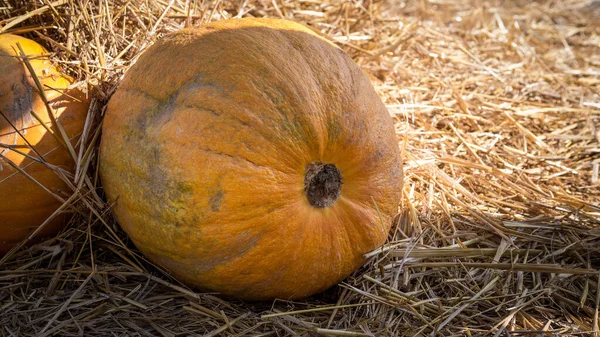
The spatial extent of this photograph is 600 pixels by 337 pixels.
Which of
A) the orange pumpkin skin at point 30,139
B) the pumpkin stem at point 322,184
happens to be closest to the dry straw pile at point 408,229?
the orange pumpkin skin at point 30,139

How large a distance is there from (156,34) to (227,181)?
1311mm

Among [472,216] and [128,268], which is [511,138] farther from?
[128,268]

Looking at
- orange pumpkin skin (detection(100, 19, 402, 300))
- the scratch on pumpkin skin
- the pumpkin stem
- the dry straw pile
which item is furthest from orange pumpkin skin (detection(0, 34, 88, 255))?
the pumpkin stem

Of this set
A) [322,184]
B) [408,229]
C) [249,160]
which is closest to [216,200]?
[249,160]

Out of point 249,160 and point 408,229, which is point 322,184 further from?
point 408,229

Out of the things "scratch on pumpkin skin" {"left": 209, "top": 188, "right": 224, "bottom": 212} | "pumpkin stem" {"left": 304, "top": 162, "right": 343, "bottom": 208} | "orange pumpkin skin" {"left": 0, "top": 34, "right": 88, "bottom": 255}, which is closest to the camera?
"scratch on pumpkin skin" {"left": 209, "top": 188, "right": 224, "bottom": 212}

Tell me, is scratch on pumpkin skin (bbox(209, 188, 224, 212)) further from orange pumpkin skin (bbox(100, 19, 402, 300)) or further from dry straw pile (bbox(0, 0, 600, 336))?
dry straw pile (bbox(0, 0, 600, 336))

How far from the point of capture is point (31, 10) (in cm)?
280

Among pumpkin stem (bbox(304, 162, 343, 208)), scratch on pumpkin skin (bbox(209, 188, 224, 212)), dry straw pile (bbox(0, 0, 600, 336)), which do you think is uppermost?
scratch on pumpkin skin (bbox(209, 188, 224, 212))

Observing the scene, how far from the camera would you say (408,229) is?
2.92 m

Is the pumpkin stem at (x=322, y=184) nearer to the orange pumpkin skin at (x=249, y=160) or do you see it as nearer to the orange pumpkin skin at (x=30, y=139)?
the orange pumpkin skin at (x=249, y=160)

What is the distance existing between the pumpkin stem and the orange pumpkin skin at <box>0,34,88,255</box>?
3.81 ft

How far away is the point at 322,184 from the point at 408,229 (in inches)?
34.1

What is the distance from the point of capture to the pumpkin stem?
222cm
